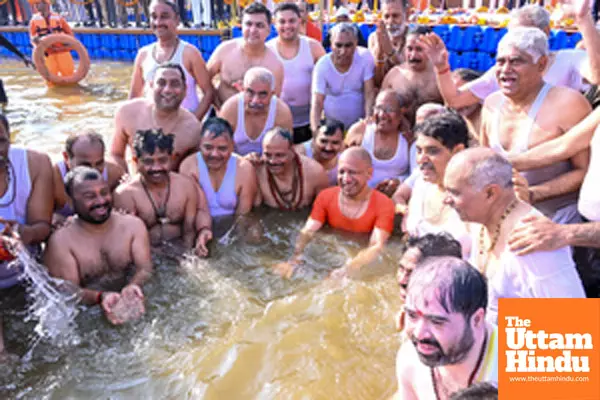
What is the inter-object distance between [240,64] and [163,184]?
6.24ft

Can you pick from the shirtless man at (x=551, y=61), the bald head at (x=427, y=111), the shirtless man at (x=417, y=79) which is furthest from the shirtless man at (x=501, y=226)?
the shirtless man at (x=417, y=79)

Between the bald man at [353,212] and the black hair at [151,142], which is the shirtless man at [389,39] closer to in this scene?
the bald man at [353,212]

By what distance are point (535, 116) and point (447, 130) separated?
1.82 feet

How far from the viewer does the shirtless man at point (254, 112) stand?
460cm

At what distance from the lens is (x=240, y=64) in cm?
532

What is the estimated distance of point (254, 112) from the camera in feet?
15.6

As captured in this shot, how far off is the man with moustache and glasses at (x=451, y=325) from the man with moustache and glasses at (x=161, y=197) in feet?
8.50

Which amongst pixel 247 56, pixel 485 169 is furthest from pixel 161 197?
pixel 485 169

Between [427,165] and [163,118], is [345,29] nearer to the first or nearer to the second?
[163,118]

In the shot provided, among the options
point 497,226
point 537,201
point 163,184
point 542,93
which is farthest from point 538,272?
point 163,184

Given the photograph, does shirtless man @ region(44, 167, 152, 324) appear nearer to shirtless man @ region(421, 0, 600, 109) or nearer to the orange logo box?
the orange logo box

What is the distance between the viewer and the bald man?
13.1 feet

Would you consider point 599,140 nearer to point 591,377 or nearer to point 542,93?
point 542,93

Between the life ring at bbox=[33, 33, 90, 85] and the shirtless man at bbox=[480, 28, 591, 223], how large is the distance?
10.7 metres
